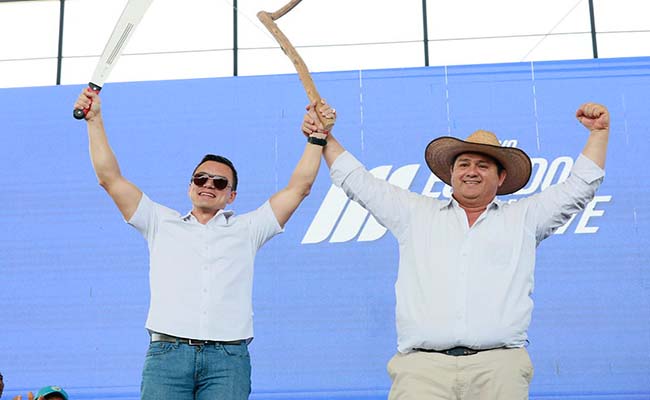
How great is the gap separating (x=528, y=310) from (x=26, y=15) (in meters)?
5.28

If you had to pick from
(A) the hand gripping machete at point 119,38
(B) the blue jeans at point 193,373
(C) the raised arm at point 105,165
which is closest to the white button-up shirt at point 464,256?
(B) the blue jeans at point 193,373

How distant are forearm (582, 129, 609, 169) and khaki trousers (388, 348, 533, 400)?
1.84ft

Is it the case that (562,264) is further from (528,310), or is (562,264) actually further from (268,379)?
(528,310)

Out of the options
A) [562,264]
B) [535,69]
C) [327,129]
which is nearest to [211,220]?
[327,129]

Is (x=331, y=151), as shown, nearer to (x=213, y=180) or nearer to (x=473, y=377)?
(x=213, y=180)

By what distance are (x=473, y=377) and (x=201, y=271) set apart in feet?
2.53

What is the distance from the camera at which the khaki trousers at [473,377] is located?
2008 mm

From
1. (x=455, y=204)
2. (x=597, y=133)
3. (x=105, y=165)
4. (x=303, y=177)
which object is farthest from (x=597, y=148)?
(x=105, y=165)

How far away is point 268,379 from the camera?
4227mm

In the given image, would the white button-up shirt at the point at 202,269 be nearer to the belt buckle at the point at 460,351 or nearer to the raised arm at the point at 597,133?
the belt buckle at the point at 460,351

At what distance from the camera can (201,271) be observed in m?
2.24

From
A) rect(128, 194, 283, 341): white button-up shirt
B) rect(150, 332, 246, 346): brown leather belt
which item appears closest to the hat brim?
rect(128, 194, 283, 341): white button-up shirt

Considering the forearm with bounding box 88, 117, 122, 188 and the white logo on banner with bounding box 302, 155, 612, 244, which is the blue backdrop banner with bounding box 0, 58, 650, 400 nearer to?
the white logo on banner with bounding box 302, 155, 612, 244

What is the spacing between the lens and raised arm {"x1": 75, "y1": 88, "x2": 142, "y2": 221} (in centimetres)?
230
